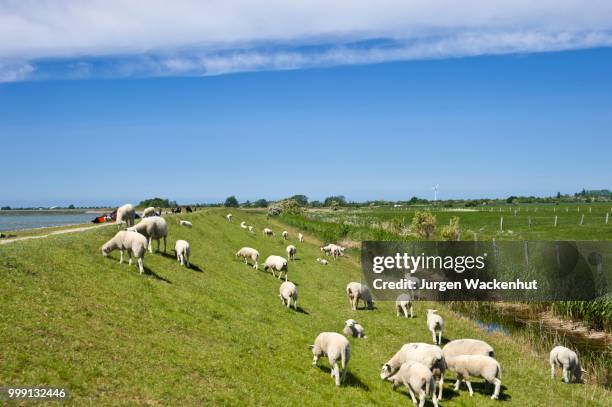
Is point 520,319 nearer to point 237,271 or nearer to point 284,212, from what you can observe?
point 237,271

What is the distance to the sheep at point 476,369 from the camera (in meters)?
17.4

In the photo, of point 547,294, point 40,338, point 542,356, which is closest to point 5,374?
point 40,338

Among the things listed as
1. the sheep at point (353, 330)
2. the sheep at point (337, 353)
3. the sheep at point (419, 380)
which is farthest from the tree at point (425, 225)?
the sheep at point (419, 380)

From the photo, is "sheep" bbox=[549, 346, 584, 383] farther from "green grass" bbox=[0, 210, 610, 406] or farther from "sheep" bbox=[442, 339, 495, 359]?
"sheep" bbox=[442, 339, 495, 359]

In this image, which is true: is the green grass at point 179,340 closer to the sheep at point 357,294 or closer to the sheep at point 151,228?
the sheep at point 357,294

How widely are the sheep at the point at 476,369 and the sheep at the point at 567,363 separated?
5.18 m

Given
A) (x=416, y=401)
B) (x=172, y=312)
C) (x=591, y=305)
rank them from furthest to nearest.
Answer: (x=591, y=305), (x=172, y=312), (x=416, y=401)

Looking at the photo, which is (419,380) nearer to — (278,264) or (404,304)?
(404,304)

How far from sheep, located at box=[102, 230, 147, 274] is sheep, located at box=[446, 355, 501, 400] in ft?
52.6

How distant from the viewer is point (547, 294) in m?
36.9

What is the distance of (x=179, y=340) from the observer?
16.9 m

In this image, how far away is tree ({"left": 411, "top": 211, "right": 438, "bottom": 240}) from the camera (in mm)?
66312

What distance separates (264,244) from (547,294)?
110ft

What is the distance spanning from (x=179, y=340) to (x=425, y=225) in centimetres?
5493
